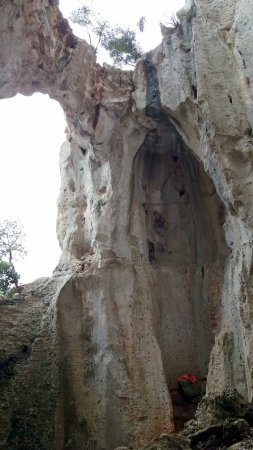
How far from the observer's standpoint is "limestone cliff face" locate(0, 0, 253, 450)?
954 cm

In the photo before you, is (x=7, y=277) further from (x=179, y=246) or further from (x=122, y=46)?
(x=122, y=46)

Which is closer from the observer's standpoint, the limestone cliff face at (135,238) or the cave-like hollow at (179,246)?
the limestone cliff face at (135,238)

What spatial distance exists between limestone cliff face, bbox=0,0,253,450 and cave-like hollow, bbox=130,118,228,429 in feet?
0.11

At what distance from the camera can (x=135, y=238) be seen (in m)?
11.6

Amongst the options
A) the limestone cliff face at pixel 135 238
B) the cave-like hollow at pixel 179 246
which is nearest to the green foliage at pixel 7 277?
the limestone cliff face at pixel 135 238

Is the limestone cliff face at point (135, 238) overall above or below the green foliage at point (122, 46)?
below

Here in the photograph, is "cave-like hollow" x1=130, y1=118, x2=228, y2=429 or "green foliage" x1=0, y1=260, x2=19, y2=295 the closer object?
"cave-like hollow" x1=130, y1=118, x2=228, y2=429

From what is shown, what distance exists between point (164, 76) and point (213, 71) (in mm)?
1692

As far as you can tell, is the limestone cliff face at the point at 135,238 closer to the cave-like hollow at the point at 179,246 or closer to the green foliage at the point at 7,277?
the cave-like hollow at the point at 179,246

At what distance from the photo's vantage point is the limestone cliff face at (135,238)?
31.3 feet

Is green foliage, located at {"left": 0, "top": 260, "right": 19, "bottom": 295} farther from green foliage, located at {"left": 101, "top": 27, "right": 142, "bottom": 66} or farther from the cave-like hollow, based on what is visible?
green foliage, located at {"left": 101, "top": 27, "right": 142, "bottom": 66}

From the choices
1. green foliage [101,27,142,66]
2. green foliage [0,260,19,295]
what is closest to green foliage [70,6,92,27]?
green foliage [101,27,142,66]

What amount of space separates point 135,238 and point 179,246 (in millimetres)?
1499

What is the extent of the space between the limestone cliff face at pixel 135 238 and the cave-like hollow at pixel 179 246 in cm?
3
